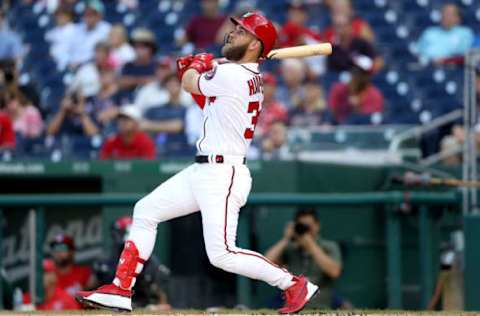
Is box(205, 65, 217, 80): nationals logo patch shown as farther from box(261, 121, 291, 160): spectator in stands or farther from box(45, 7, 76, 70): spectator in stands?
box(45, 7, 76, 70): spectator in stands

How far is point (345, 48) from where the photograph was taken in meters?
10.1

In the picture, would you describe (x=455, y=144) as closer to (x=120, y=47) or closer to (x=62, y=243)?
(x=62, y=243)

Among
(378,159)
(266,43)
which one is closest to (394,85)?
(378,159)

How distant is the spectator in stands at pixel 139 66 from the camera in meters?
10.5

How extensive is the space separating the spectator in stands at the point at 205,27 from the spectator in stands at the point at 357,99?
1.80m

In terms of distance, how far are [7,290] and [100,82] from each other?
3.82 metres

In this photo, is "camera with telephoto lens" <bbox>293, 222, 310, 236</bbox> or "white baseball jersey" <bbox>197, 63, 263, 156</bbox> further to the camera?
"camera with telephoto lens" <bbox>293, 222, 310, 236</bbox>

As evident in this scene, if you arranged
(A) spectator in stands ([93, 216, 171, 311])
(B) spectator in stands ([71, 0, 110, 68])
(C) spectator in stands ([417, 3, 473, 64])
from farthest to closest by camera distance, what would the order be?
(B) spectator in stands ([71, 0, 110, 68])
(C) spectator in stands ([417, 3, 473, 64])
(A) spectator in stands ([93, 216, 171, 311])

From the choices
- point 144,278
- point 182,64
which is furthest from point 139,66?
point 182,64

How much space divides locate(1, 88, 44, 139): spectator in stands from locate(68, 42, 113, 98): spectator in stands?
468mm

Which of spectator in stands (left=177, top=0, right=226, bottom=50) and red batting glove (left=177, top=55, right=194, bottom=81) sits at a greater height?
spectator in stands (left=177, top=0, right=226, bottom=50)

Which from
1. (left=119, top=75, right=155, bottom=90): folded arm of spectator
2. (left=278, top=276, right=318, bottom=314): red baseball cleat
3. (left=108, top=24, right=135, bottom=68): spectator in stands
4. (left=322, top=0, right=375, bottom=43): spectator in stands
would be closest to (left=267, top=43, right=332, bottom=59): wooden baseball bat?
(left=278, top=276, right=318, bottom=314): red baseball cleat

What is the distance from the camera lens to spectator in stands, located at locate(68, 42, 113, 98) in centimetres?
1052

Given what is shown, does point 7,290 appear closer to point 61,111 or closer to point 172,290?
point 172,290
